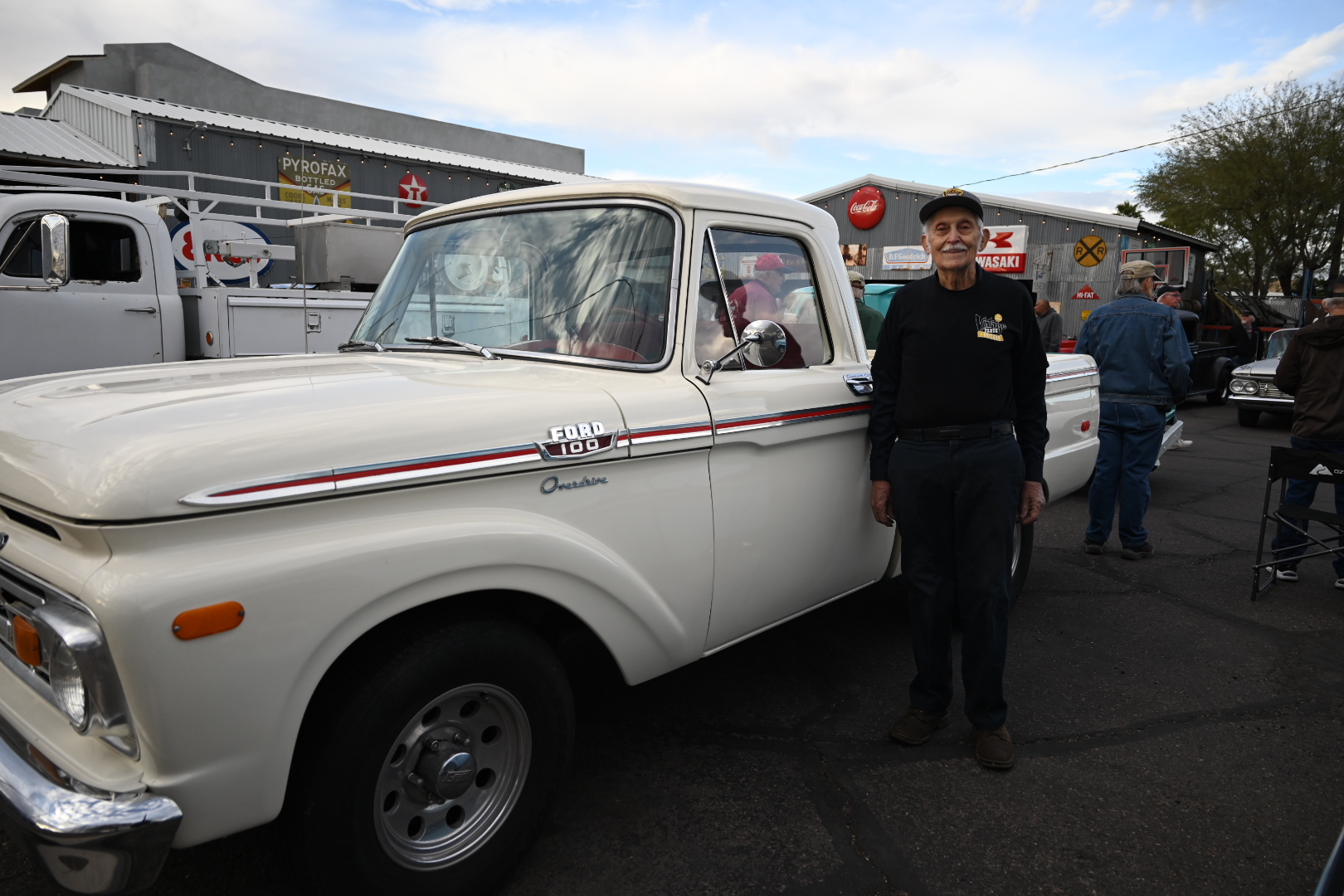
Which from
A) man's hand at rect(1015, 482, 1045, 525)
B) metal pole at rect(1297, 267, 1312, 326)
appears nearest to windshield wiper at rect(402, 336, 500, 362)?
man's hand at rect(1015, 482, 1045, 525)

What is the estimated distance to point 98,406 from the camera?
1.98 meters

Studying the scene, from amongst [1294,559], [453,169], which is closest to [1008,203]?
[453,169]

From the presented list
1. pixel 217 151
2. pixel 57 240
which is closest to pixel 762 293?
pixel 57 240

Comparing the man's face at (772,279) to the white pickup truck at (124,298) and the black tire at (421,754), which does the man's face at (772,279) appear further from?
the white pickup truck at (124,298)

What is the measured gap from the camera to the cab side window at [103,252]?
6.70 metres

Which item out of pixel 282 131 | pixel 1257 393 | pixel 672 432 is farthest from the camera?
pixel 282 131

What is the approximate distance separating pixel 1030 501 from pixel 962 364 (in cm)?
61

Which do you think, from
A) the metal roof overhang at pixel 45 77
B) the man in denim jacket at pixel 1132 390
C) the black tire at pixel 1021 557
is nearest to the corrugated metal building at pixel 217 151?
the metal roof overhang at pixel 45 77

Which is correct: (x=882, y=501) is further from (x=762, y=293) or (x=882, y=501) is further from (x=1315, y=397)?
(x=1315, y=397)

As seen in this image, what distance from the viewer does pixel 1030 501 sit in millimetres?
3166

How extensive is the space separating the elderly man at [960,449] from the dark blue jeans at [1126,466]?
2.96m

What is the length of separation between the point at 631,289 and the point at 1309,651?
3.92 meters

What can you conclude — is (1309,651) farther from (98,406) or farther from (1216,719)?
(98,406)

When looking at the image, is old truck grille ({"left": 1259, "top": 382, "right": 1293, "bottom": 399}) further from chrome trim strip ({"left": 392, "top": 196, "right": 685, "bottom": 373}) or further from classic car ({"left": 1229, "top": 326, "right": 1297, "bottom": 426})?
chrome trim strip ({"left": 392, "top": 196, "right": 685, "bottom": 373})
